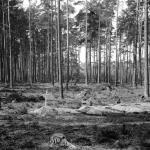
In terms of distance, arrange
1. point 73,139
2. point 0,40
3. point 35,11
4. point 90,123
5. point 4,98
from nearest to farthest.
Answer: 1. point 73,139
2. point 90,123
3. point 4,98
4. point 0,40
5. point 35,11

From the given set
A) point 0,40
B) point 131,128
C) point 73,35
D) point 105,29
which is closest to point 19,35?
point 0,40

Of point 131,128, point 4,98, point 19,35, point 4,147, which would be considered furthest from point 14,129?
point 19,35

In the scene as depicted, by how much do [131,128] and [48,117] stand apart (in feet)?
12.9

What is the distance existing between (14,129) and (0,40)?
1077 inches

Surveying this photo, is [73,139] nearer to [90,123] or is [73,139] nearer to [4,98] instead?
[90,123]

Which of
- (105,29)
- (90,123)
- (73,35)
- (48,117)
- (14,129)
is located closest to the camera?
(14,129)

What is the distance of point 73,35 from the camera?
1709 inches

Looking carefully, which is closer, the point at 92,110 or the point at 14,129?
the point at 14,129

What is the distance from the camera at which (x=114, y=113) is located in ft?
36.6

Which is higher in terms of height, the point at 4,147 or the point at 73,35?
the point at 73,35

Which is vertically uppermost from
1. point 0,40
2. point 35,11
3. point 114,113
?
point 35,11

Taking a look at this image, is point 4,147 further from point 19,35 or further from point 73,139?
point 19,35

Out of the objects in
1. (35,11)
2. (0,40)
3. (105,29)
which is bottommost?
(0,40)

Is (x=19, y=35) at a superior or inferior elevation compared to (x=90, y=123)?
superior
